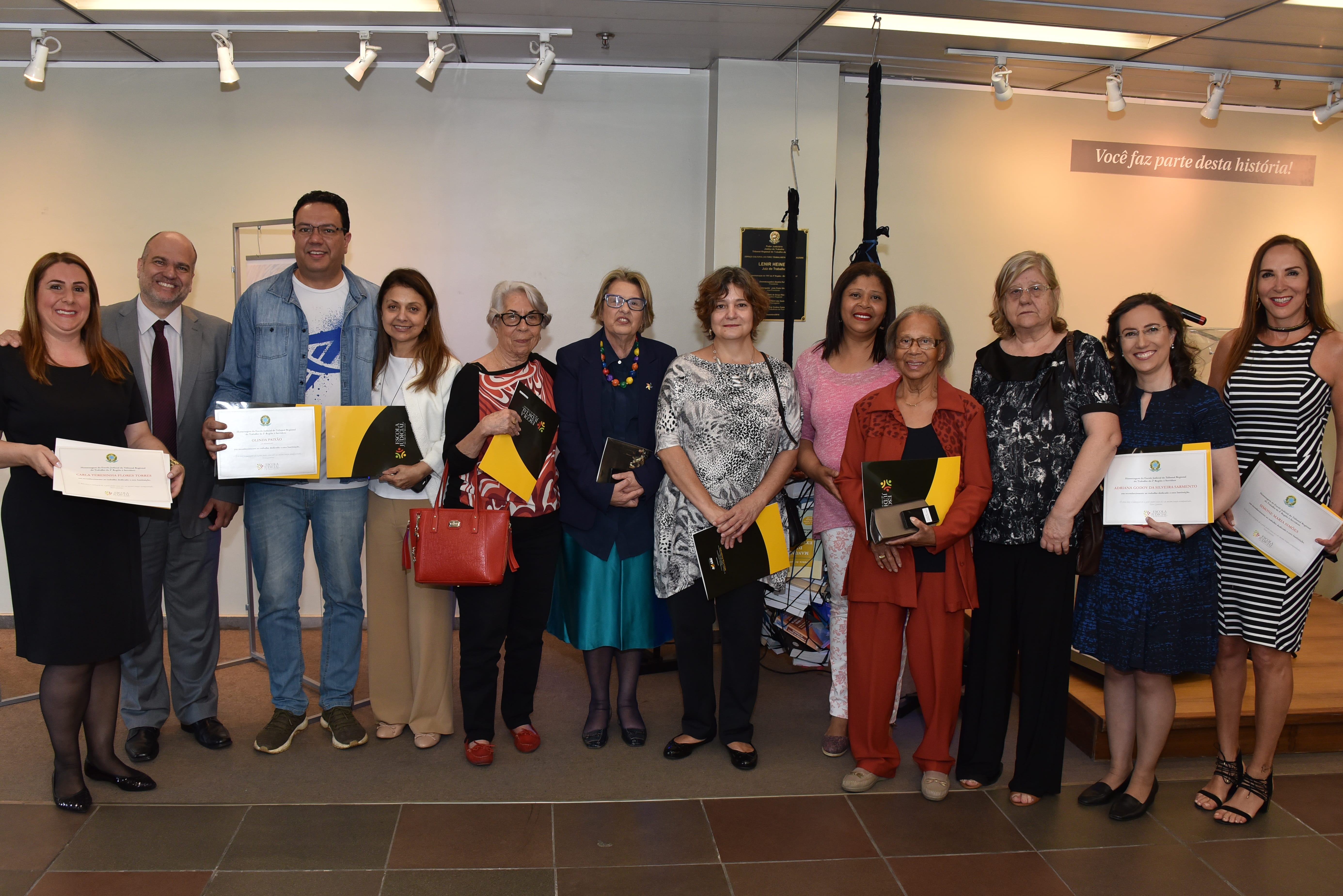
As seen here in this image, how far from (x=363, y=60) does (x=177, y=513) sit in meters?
2.24

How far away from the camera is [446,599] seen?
333 centimetres

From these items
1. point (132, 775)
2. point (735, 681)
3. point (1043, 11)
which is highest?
point (1043, 11)

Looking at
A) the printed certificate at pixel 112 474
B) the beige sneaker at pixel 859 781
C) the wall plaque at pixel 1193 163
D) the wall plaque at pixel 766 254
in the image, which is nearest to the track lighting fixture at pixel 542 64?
the wall plaque at pixel 766 254

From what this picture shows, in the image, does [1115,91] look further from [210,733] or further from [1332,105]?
[210,733]

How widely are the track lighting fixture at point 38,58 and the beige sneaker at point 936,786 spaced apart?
4.69 m

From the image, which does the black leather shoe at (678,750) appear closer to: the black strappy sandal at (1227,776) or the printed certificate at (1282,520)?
the black strappy sandal at (1227,776)

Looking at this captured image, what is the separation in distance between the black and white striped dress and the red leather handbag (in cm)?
239

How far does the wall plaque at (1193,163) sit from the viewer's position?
17.2ft

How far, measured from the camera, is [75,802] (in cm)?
282

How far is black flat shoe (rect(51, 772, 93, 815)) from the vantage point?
2.82m

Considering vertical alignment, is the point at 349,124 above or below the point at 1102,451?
above

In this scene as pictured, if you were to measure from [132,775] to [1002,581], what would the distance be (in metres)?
3.05

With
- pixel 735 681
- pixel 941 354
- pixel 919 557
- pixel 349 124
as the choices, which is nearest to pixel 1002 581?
pixel 919 557

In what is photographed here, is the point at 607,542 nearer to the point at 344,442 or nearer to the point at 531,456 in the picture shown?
the point at 531,456
